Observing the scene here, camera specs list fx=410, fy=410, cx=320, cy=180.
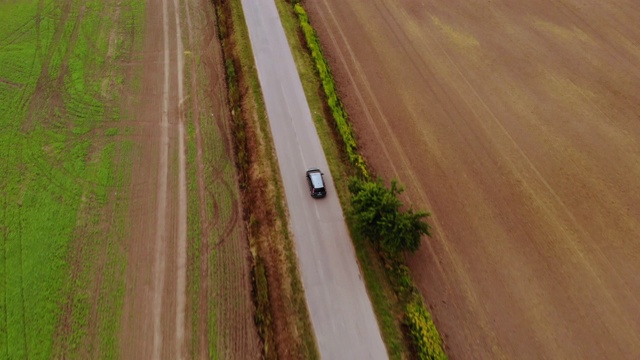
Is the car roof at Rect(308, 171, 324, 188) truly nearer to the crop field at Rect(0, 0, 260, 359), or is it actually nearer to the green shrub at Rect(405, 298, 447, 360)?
the crop field at Rect(0, 0, 260, 359)

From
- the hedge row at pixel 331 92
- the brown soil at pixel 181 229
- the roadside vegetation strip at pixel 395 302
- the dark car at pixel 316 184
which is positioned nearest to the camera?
the roadside vegetation strip at pixel 395 302

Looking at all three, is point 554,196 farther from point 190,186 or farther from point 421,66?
point 190,186

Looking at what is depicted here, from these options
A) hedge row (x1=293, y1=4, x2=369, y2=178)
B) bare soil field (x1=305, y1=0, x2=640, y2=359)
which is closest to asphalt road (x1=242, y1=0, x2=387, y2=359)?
hedge row (x1=293, y1=4, x2=369, y2=178)

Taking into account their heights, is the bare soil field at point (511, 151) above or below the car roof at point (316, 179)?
below

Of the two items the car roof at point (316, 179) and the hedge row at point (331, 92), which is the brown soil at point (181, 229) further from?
the hedge row at point (331, 92)

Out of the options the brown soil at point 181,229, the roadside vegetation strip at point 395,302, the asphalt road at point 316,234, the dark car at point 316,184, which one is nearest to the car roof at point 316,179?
the dark car at point 316,184

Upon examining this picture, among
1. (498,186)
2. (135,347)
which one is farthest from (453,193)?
(135,347)

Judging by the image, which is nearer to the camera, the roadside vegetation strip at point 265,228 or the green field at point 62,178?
the roadside vegetation strip at point 265,228
